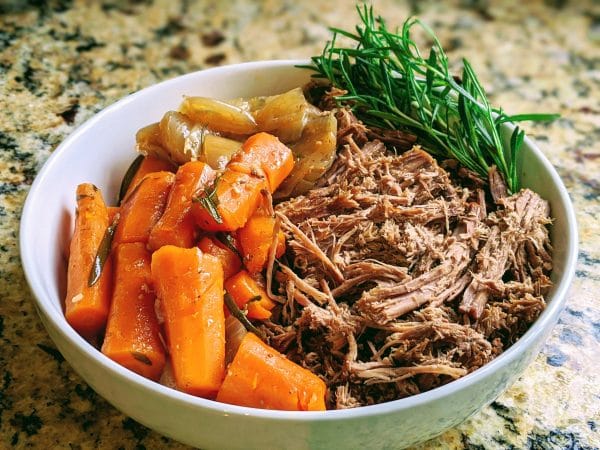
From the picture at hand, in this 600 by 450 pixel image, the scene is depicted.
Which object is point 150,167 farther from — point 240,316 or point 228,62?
point 228,62

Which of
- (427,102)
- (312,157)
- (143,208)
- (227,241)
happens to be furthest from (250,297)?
(427,102)

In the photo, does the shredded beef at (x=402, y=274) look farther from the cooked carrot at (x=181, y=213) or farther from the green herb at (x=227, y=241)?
the cooked carrot at (x=181, y=213)

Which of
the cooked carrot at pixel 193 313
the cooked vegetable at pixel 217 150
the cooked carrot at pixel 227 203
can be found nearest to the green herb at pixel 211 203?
the cooked carrot at pixel 227 203

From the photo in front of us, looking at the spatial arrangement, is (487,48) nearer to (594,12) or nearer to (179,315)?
(594,12)

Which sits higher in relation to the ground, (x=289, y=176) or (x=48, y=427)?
(x=289, y=176)

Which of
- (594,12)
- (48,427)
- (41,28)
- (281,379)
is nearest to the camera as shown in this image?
(281,379)

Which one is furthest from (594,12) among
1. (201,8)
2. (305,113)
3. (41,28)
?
(41,28)
